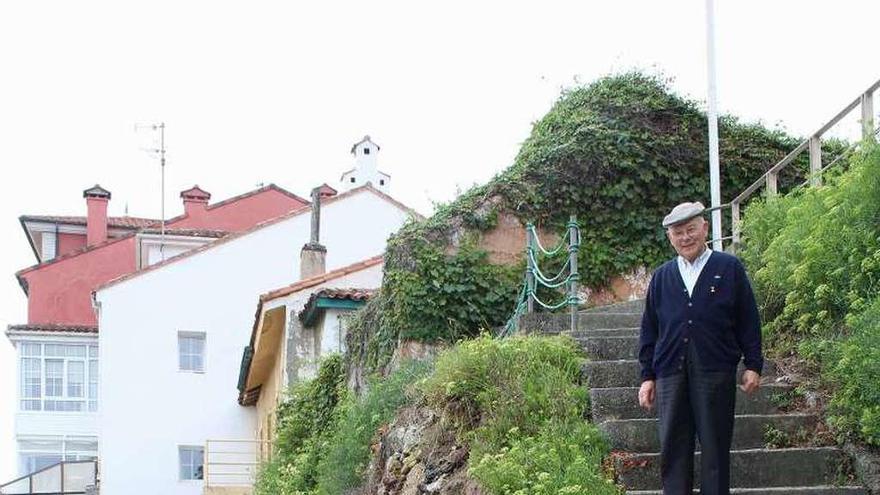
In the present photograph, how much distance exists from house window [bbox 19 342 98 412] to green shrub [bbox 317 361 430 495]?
32.3 m

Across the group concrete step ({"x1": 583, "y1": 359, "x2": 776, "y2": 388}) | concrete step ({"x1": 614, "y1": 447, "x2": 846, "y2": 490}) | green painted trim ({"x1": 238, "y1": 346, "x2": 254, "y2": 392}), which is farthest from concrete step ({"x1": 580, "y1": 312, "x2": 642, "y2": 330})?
green painted trim ({"x1": 238, "y1": 346, "x2": 254, "y2": 392})

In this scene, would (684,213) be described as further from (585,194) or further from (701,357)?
(585,194)

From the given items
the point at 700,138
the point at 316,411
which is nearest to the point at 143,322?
the point at 316,411

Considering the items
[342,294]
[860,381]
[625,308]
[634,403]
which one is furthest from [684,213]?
[342,294]

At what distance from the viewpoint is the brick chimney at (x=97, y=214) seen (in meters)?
46.9

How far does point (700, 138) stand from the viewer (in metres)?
16.4

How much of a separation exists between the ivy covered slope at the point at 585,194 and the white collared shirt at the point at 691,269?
6400mm

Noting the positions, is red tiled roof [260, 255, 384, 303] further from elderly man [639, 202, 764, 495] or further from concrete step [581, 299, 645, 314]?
elderly man [639, 202, 764, 495]

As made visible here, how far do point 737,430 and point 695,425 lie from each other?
1214 mm

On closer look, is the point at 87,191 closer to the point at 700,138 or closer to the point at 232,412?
the point at 232,412

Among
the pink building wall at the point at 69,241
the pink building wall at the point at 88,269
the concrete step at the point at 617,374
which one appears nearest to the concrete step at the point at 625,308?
the concrete step at the point at 617,374

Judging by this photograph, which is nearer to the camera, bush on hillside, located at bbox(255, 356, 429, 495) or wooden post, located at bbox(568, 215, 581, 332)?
wooden post, located at bbox(568, 215, 581, 332)

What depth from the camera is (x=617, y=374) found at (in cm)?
1019

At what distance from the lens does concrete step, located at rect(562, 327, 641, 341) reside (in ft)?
36.5
